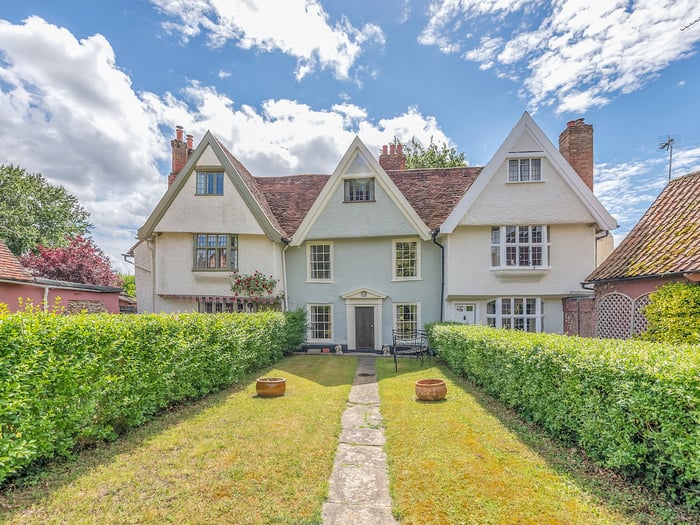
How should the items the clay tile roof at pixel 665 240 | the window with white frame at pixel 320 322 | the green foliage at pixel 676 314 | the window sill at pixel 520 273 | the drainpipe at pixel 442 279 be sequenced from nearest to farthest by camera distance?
1. the green foliage at pixel 676 314
2. the clay tile roof at pixel 665 240
3. the window sill at pixel 520 273
4. the drainpipe at pixel 442 279
5. the window with white frame at pixel 320 322

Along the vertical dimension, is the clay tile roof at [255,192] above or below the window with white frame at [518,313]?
above

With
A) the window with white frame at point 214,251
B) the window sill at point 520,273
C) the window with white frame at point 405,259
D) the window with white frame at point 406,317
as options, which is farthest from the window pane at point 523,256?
the window with white frame at point 214,251

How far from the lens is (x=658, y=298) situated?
29.9ft

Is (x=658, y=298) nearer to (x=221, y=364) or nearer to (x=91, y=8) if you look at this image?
(x=221, y=364)

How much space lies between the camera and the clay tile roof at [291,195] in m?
17.8

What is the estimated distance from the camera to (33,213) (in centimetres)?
3766

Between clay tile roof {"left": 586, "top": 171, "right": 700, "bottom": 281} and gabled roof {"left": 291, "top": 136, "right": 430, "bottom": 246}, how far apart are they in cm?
710

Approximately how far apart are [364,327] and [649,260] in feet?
36.2

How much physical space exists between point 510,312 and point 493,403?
26.4ft

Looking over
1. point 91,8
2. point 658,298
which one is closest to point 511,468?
point 658,298

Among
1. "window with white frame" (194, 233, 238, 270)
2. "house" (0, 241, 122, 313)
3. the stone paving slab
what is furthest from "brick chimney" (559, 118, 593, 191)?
"house" (0, 241, 122, 313)

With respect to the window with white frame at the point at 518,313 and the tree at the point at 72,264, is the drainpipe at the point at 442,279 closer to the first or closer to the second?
the window with white frame at the point at 518,313

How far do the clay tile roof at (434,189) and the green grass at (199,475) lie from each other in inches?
464

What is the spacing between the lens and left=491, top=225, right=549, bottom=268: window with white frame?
47.3 ft
